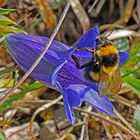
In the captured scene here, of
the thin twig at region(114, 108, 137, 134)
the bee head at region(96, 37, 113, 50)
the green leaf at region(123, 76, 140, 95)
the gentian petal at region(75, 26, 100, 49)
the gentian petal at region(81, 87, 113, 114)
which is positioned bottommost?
the thin twig at region(114, 108, 137, 134)

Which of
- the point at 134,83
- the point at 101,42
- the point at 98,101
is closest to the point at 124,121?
the point at 134,83

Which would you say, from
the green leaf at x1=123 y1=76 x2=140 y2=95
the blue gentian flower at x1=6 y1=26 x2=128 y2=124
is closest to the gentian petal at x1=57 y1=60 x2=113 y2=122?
the blue gentian flower at x1=6 y1=26 x2=128 y2=124

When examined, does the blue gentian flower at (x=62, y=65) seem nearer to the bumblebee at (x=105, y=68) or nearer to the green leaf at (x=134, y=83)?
the bumblebee at (x=105, y=68)

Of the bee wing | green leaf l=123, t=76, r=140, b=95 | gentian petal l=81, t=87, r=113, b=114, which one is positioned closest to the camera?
the bee wing

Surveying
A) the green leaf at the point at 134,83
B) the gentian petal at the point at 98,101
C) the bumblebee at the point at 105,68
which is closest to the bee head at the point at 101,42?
the bumblebee at the point at 105,68

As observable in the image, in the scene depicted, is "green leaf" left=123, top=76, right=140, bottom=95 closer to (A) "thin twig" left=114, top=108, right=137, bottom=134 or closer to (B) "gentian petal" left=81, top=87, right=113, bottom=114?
(A) "thin twig" left=114, top=108, right=137, bottom=134

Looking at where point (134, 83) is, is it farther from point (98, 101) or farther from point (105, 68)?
point (105, 68)

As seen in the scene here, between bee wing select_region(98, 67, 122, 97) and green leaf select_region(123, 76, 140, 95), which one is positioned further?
green leaf select_region(123, 76, 140, 95)

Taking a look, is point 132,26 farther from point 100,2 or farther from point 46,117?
point 46,117
